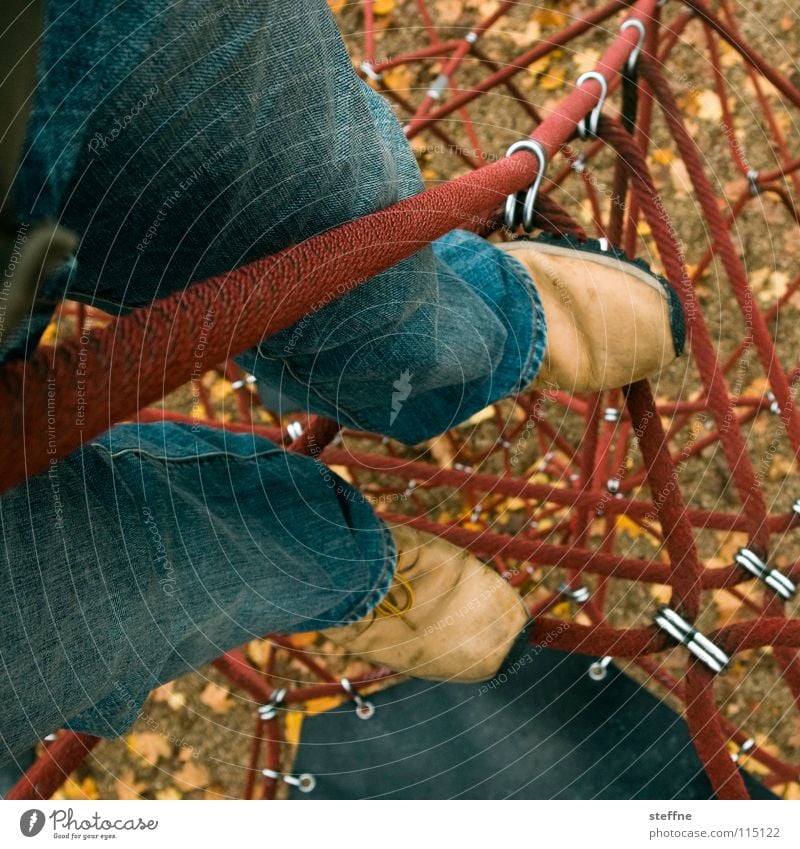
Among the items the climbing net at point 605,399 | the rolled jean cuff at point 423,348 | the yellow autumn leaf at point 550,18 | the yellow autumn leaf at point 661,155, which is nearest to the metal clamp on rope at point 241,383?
the climbing net at point 605,399

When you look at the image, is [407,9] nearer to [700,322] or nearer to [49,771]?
[700,322]

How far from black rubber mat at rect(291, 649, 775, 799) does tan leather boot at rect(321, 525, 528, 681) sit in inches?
5.8

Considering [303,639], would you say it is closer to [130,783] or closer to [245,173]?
[130,783]

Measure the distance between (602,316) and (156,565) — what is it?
444 millimetres

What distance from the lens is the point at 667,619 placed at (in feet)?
2.10

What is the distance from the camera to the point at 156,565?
17.2 inches

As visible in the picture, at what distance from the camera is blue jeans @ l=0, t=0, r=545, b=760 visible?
31 cm

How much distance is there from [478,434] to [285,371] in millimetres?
771

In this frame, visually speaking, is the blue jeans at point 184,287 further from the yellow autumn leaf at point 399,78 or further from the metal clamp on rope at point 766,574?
the yellow autumn leaf at point 399,78

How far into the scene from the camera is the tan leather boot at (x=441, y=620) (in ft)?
2.13

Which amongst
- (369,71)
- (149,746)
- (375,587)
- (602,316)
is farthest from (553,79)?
(149,746)

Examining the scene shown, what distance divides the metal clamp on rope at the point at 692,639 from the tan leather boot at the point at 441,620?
0.11 meters
